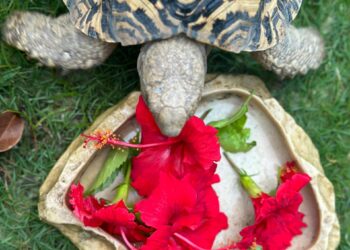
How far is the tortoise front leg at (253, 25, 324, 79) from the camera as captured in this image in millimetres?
1888

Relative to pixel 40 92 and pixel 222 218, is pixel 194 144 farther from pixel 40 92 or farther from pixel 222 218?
pixel 40 92

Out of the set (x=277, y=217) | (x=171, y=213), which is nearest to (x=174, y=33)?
(x=171, y=213)

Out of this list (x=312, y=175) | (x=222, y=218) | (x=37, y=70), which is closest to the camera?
(x=222, y=218)

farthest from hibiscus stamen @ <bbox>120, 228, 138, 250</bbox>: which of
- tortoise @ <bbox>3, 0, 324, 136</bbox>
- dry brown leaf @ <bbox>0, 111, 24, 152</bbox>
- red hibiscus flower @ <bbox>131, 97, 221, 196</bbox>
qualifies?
dry brown leaf @ <bbox>0, 111, 24, 152</bbox>

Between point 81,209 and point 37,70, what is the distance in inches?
23.5

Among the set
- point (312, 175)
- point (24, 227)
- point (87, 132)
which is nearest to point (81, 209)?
point (87, 132)

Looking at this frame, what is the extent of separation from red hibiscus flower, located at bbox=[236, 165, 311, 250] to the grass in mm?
437

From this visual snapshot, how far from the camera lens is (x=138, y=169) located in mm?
1746

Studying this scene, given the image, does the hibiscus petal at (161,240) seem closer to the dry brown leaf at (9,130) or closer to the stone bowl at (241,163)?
the stone bowl at (241,163)

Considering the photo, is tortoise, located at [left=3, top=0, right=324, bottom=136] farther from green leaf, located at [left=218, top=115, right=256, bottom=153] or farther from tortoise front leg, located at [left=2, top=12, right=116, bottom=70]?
green leaf, located at [left=218, top=115, right=256, bottom=153]

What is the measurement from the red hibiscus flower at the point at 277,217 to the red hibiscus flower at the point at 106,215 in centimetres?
32

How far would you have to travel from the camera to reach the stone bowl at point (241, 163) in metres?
1.75

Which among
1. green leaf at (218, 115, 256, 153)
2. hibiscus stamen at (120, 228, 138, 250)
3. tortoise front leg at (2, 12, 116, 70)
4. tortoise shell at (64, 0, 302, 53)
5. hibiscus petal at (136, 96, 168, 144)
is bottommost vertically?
hibiscus stamen at (120, 228, 138, 250)

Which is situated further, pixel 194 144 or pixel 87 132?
pixel 87 132
